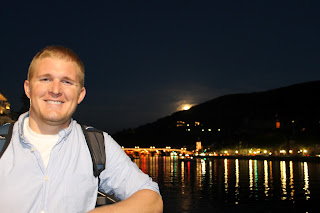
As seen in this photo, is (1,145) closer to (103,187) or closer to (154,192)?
(103,187)

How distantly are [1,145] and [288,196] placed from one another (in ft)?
177

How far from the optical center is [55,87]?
249 cm

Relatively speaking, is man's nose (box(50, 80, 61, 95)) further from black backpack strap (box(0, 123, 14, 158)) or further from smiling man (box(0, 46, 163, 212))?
black backpack strap (box(0, 123, 14, 158))

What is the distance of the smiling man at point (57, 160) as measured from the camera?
7.57 ft

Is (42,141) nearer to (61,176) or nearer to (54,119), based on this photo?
(54,119)

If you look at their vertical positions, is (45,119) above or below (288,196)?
above

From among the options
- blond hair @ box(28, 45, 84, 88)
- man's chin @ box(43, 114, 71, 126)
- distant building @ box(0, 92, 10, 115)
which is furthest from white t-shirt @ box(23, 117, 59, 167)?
distant building @ box(0, 92, 10, 115)

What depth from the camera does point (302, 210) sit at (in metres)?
40.3

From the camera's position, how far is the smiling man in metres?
2.31

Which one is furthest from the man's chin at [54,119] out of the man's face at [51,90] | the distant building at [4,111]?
the distant building at [4,111]

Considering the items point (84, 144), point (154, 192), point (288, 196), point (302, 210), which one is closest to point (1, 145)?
point (84, 144)

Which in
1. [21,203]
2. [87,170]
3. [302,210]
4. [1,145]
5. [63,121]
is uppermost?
[63,121]

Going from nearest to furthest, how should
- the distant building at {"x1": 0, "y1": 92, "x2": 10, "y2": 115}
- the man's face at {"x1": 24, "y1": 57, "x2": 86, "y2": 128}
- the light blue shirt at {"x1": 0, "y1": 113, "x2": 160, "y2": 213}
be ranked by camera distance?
the light blue shirt at {"x1": 0, "y1": 113, "x2": 160, "y2": 213} < the man's face at {"x1": 24, "y1": 57, "x2": 86, "y2": 128} < the distant building at {"x1": 0, "y1": 92, "x2": 10, "y2": 115}

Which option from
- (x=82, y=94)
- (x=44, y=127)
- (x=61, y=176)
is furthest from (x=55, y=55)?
(x=61, y=176)
